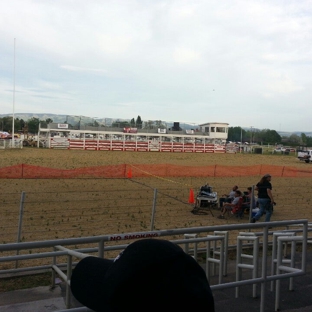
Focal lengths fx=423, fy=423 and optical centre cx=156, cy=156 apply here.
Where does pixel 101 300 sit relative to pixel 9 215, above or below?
above

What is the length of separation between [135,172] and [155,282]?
23.9 m

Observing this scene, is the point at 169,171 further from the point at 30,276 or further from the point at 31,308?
the point at 31,308

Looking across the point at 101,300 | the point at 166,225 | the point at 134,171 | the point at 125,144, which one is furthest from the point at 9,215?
the point at 125,144

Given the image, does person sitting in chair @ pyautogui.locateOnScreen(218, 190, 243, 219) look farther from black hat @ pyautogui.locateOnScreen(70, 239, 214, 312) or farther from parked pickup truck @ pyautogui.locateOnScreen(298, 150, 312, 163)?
parked pickup truck @ pyautogui.locateOnScreen(298, 150, 312, 163)

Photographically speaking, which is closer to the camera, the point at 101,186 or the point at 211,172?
the point at 101,186

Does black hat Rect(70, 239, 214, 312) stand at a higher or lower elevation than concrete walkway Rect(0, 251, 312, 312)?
higher

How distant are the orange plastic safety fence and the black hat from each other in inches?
791

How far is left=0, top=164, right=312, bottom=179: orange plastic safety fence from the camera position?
2120 cm

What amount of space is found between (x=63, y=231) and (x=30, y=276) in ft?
9.49

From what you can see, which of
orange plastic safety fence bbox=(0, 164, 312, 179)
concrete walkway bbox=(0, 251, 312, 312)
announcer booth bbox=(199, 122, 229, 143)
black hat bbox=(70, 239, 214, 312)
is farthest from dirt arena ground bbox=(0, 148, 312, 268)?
announcer booth bbox=(199, 122, 229, 143)

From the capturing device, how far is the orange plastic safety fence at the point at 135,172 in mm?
21203

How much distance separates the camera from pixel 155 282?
1270 millimetres

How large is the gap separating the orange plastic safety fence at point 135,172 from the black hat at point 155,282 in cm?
A: 2009

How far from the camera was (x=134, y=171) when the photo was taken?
2542 centimetres
